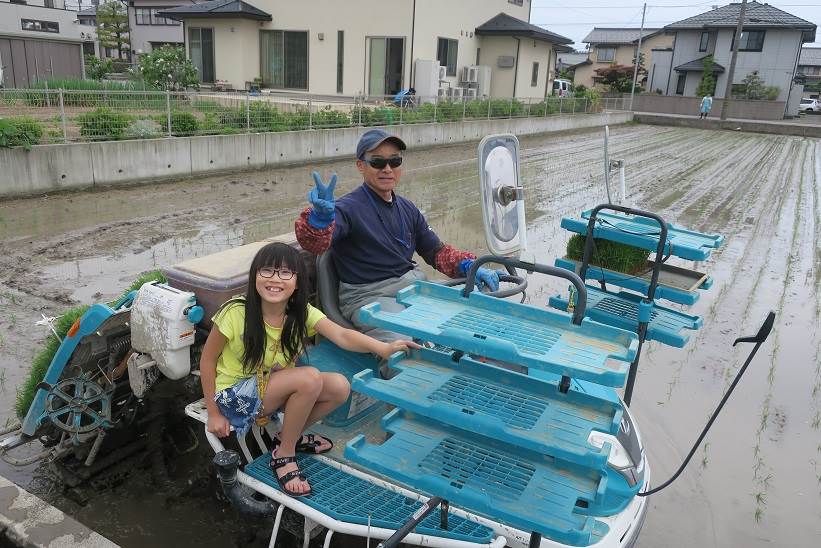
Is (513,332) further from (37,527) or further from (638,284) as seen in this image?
(638,284)

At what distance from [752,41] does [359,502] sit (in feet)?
155

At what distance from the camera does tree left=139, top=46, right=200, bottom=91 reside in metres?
20.3

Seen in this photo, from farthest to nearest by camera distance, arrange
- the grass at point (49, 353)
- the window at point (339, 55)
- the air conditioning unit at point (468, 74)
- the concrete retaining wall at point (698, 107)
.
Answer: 1. the concrete retaining wall at point (698, 107)
2. the air conditioning unit at point (468, 74)
3. the window at point (339, 55)
4. the grass at point (49, 353)

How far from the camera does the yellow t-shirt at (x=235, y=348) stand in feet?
8.53

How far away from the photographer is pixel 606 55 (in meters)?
57.1

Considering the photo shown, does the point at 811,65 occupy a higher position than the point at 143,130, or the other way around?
the point at 811,65

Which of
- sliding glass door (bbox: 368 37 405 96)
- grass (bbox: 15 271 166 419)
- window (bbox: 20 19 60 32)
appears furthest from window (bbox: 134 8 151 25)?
grass (bbox: 15 271 166 419)

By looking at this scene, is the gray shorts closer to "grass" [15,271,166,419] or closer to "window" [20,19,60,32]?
"grass" [15,271,166,419]

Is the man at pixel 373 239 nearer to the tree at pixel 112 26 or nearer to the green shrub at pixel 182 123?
the green shrub at pixel 182 123

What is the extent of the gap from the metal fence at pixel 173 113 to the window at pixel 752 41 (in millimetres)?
31827

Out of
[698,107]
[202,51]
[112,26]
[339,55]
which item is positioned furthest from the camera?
[698,107]

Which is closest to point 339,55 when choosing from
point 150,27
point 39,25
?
point 39,25

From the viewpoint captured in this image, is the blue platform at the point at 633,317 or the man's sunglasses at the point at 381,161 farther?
the blue platform at the point at 633,317

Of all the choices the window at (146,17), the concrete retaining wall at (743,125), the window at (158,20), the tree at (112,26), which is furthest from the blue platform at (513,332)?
the window at (146,17)
